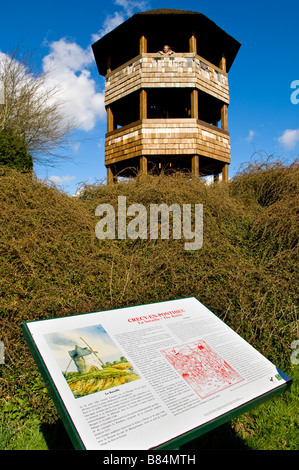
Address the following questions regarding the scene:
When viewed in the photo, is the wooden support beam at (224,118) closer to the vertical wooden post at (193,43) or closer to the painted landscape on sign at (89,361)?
the vertical wooden post at (193,43)

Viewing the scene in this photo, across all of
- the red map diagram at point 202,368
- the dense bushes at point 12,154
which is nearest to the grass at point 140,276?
the red map diagram at point 202,368

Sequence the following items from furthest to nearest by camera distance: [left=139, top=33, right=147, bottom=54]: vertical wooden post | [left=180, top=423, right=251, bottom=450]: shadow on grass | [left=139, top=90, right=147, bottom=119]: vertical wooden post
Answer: [left=139, top=33, right=147, bottom=54]: vertical wooden post
[left=139, top=90, right=147, bottom=119]: vertical wooden post
[left=180, top=423, right=251, bottom=450]: shadow on grass

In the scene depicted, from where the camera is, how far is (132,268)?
14.1 feet

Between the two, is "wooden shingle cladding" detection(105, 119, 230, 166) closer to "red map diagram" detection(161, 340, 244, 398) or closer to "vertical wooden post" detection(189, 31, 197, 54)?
"vertical wooden post" detection(189, 31, 197, 54)

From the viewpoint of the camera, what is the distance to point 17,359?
2908 millimetres

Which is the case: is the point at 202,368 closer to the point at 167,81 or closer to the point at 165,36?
the point at 167,81

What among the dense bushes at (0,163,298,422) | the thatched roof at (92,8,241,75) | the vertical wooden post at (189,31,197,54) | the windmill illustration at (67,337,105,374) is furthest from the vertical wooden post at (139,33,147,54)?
the windmill illustration at (67,337,105,374)

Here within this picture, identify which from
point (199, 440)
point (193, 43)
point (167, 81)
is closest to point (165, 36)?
point (193, 43)

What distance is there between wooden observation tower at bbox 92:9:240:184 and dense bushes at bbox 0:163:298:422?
5.64 meters

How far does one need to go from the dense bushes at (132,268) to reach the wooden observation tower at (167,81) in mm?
5639

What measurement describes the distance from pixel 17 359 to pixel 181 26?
521 inches

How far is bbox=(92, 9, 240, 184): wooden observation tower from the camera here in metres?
11.3

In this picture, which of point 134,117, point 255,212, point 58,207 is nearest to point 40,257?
point 58,207

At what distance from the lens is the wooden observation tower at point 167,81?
11.3 m
